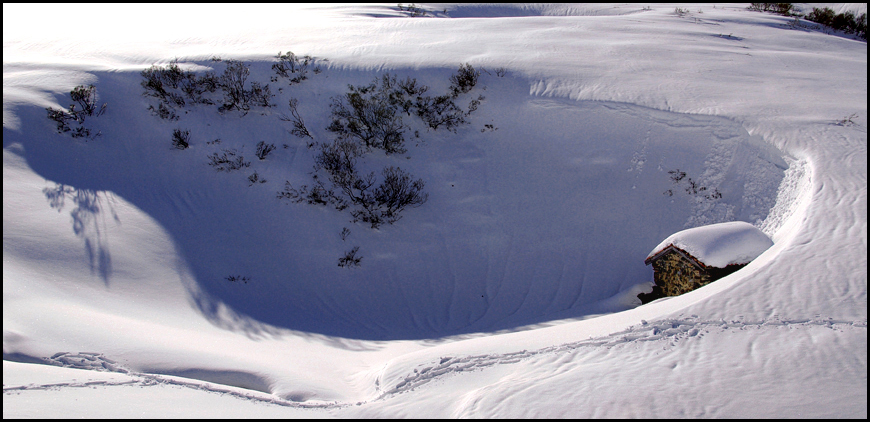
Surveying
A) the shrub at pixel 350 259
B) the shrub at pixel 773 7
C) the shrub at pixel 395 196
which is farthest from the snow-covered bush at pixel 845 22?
the shrub at pixel 350 259

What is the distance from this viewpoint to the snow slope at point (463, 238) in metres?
3.40


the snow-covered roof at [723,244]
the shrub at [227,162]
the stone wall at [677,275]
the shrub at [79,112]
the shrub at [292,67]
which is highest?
the shrub at [292,67]

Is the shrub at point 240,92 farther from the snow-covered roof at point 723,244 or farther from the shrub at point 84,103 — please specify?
the snow-covered roof at point 723,244

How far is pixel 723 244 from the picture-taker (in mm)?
5410

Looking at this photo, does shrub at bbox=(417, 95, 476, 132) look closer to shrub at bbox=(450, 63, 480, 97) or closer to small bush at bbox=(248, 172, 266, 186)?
shrub at bbox=(450, 63, 480, 97)

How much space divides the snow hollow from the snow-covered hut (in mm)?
873

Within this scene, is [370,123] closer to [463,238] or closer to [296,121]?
[296,121]

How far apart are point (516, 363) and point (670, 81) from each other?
7.89m

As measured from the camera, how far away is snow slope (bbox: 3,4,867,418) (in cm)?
340

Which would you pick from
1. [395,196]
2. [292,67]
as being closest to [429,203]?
[395,196]

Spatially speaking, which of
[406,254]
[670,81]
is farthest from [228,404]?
[670,81]

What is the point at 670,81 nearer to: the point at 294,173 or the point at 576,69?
the point at 576,69

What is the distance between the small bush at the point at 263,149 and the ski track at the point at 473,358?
489 cm

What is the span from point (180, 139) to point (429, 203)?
16.0 ft
